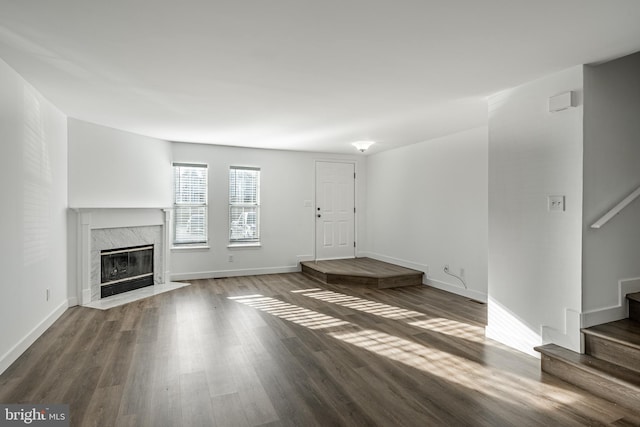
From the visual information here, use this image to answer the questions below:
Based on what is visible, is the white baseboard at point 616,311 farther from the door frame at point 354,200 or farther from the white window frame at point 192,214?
the white window frame at point 192,214

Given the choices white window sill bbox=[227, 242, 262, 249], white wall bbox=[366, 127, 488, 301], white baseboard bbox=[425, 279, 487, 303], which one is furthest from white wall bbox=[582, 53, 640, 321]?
white window sill bbox=[227, 242, 262, 249]

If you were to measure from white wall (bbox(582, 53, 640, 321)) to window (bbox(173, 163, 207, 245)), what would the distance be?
18.1 ft

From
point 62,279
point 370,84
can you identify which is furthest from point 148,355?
point 370,84

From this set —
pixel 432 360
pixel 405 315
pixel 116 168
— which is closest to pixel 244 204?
pixel 116 168

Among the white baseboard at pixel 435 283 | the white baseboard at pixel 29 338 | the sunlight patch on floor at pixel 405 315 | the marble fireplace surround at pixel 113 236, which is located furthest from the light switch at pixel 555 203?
the marble fireplace surround at pixel 113 236

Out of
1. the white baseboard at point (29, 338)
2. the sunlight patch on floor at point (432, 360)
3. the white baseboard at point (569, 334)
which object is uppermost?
the white baseboard at point (569, 334)

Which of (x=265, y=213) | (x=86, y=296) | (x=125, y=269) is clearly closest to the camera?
(x=86, y=296)

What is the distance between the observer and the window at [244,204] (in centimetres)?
652

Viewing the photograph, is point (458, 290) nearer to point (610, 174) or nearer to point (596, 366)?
point (596, 366)

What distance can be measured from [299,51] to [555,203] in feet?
7.99

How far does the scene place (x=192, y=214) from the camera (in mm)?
6262

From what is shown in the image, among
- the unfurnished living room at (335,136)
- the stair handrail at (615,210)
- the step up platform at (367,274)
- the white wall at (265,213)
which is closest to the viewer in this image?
the unfurnished living room at (335,136)

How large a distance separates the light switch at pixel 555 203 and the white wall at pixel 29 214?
15.0ft

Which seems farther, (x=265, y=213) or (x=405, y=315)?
(x=265, y=213)
